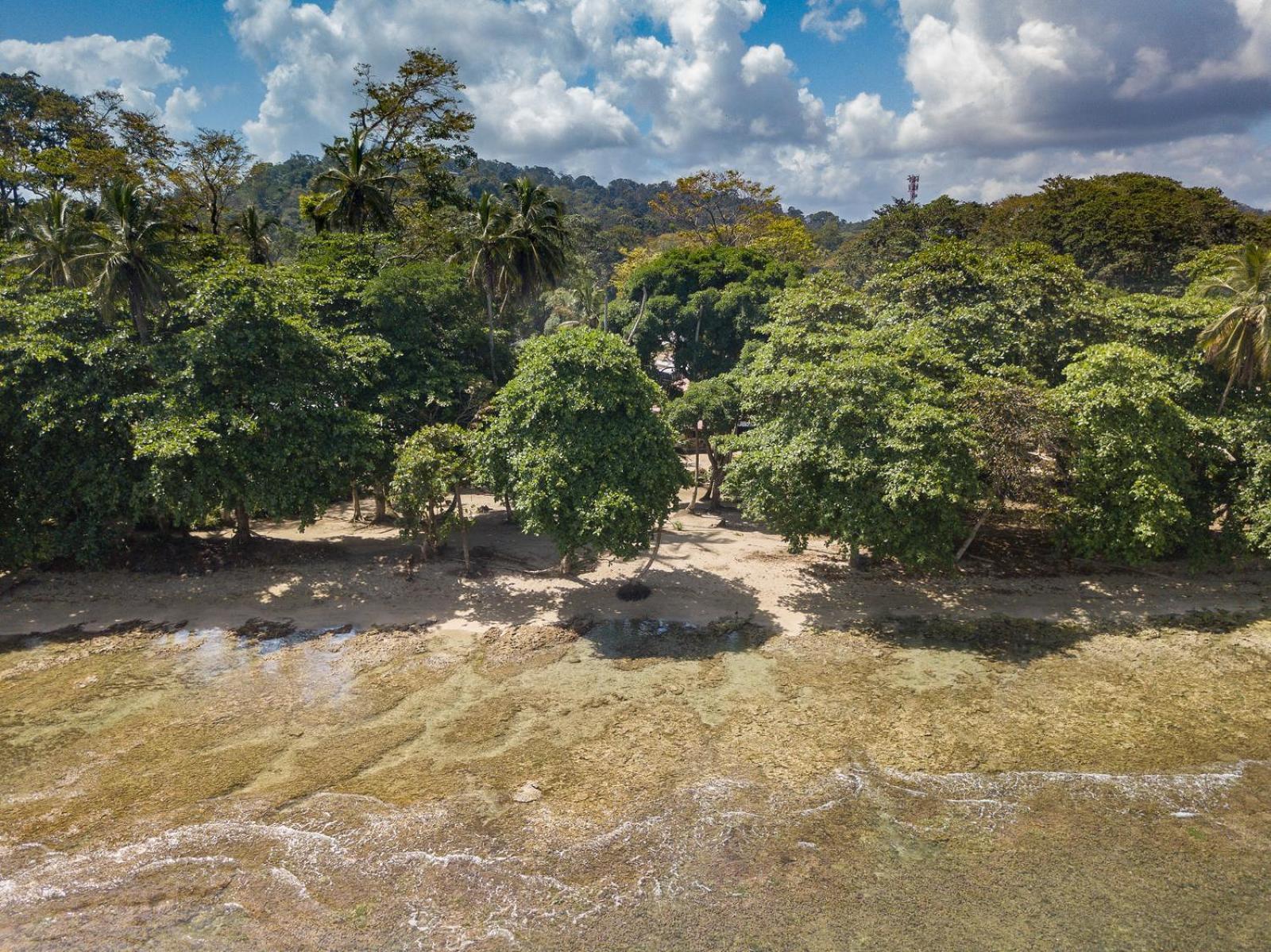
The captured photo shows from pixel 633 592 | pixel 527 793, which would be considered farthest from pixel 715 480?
pixel 527 793

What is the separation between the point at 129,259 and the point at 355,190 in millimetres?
13063

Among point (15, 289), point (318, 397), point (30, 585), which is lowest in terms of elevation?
point (30, 585)

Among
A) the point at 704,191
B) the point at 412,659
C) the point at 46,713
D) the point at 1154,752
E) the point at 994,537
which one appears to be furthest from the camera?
the point at 704,191

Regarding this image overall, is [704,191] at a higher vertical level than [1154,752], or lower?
higher

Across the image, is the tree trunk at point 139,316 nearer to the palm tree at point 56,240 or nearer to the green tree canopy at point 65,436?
the green tree canopy at point 65,436

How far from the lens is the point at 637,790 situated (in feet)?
44.7

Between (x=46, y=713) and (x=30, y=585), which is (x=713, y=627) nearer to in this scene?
(x=46, y=713)

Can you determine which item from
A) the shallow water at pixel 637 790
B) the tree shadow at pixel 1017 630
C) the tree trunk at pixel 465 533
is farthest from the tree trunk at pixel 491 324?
the tree shadow at pixel 1017 630

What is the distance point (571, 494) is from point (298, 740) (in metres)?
8.67

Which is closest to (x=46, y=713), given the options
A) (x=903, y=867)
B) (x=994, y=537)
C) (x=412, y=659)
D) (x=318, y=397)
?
(x=412, y=659)

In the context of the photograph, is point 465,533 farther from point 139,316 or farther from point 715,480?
point 715,480

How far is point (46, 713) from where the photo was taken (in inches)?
625

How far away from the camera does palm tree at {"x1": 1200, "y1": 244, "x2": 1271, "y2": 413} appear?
2009cm

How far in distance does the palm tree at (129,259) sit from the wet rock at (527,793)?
59.4ft
